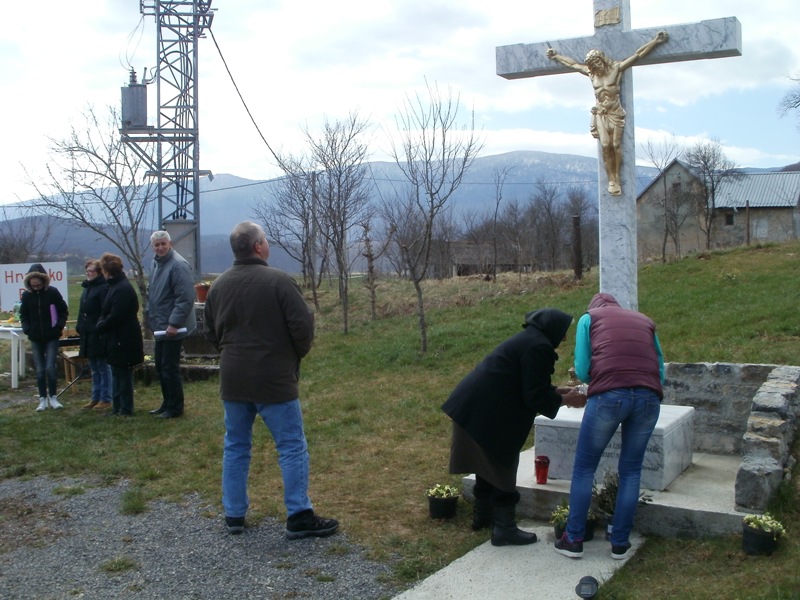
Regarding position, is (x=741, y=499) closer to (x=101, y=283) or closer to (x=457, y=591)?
(x=457, y=591)

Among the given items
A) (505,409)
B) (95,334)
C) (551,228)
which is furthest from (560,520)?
(551,228)

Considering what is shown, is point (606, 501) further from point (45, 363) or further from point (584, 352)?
point (45, 363)

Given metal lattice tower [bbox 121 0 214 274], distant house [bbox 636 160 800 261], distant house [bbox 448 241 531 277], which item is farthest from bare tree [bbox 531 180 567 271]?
metal lattice tower [bbox 121 0 214 274]

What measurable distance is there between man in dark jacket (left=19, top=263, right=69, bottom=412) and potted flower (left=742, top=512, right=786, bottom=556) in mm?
7869

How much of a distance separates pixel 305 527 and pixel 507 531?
1.24m

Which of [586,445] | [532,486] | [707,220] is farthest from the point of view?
[707,220]

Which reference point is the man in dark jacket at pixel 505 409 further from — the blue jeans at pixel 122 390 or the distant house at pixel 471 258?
the distant house at pixel 471 258

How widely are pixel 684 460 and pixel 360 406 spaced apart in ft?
13.8

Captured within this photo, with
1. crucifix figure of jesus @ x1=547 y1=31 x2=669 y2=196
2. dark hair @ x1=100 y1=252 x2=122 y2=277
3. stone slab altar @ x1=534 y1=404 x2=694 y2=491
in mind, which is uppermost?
crucifix figure of jesus @ x1=547 y1=31 x2=669 y2=196

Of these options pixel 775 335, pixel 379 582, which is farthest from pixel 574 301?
pixel 379 582

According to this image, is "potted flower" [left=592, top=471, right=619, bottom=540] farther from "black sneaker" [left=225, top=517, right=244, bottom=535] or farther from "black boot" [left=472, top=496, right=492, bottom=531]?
"black sneaker" [left=225, top=517, right=244, bottom=535]

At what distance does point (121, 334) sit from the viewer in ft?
29.8

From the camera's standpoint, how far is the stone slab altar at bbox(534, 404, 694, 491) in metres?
5.37

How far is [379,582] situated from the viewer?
4492 mm
